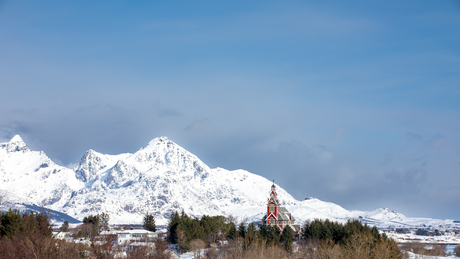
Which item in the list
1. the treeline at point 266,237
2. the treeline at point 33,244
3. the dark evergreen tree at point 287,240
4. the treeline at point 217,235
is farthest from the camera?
the dark evergreen tree at point 287,240

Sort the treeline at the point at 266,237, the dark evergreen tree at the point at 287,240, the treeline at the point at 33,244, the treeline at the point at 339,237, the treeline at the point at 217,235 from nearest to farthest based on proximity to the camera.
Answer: the treeline at the point at 33,244 → the treeline at the point at 339,237 → the treeline at the point at 266,237 → the treeline at the point at 217,235 → the dark evergreen tree at the point at 287,240

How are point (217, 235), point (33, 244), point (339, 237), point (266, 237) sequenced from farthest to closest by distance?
point (217, 235)
point (339, 237)
point (266, 237)
point (33, 244)

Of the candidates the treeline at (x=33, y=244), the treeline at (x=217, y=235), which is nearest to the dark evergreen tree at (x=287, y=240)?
the treeline at (x=217, y=235)

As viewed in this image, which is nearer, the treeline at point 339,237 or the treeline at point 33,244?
the treeline at point 33,244

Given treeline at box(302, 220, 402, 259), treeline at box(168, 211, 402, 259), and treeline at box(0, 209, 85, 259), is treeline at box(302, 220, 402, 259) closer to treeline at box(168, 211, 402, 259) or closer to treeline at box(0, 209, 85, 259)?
treeline at box(168, 211, 402, 259)

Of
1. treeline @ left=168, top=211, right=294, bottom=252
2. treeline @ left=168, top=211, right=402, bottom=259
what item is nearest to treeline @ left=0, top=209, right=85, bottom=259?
treeline @ left=168, top=211, right=402, bottom=259

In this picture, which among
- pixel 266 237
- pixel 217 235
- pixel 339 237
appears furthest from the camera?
pixel 217 235

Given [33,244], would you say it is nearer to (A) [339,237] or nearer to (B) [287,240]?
(B) [287,240]

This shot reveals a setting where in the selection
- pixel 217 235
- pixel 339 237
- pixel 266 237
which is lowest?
pixel 266 237

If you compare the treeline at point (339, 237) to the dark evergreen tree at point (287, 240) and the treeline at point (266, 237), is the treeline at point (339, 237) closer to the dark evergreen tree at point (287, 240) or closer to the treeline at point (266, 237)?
the treeline at point (266, 237)

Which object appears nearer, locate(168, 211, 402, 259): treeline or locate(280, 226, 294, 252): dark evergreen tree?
locate(168, 211, 402, 259): treeline

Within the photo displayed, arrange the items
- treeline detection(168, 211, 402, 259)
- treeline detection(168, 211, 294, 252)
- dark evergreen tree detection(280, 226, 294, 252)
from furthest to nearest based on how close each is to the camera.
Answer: dark evergreen tree detection(280, 226, 294, 252) → treeline detection(168, 211, 294, 252) → treeline detection(168, 211, 402, 259)

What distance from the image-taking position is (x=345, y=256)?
8356 cm

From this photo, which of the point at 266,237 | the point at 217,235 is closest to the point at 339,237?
the point at 266,237
